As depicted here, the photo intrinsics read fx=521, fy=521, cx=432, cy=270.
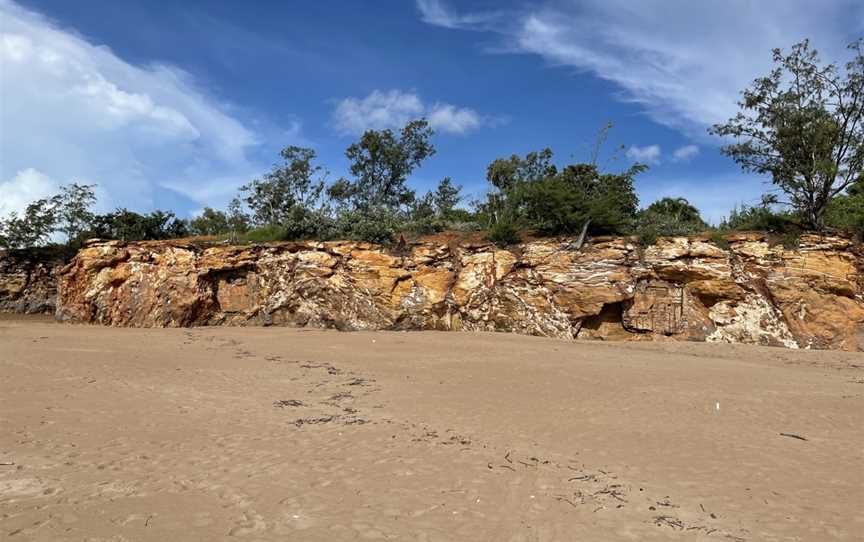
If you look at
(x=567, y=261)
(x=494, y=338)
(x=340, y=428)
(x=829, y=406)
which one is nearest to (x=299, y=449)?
(x=340, y=428)

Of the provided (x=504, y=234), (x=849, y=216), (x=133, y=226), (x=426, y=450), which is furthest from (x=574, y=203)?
(x=133, y=226)

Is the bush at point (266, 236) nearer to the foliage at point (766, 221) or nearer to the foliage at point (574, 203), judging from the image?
the foliage at point (574, 203)

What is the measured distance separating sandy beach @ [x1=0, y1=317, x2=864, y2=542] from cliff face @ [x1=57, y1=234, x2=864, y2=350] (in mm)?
4841

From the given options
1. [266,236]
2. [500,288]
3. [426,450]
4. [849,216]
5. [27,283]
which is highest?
[849,216]

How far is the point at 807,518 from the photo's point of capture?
4.18 metres

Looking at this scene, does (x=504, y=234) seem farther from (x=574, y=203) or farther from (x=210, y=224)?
(x=210, y=224)

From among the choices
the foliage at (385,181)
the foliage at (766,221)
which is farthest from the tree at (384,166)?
the foliage at (766,221)

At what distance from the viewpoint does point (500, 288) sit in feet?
59.3

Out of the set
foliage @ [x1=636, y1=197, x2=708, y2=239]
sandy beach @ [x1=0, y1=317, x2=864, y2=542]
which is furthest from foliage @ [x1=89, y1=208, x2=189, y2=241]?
foliage @ [x1=636, y1=197, x2=708, y2=239]

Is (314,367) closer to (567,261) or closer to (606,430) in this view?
(606,430)

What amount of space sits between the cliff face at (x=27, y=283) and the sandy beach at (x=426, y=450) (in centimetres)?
1684

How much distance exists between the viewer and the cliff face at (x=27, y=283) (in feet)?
82.6

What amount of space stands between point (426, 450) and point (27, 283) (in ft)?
91.7

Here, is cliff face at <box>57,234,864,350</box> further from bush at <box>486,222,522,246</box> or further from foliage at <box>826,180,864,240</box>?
foliage at <box>826,180,864,240</box>
